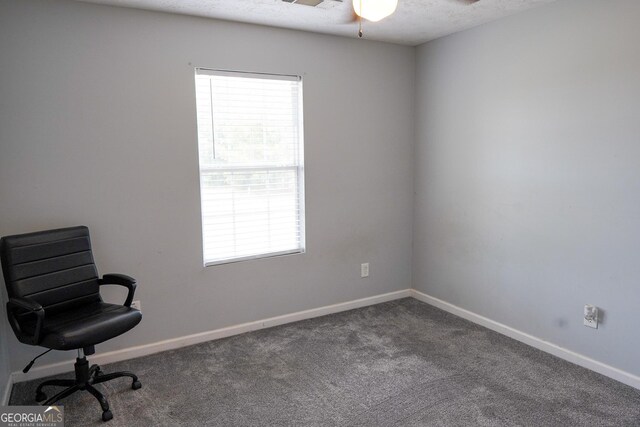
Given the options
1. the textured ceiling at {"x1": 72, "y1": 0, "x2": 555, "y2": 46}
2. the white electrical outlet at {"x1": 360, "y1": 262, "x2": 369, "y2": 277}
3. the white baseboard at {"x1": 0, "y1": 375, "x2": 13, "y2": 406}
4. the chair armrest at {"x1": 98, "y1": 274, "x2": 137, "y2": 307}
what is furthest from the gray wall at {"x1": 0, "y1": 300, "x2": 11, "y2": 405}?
the white electrical outlet at {"x1": 360, "y1": 262, "x2": 369, "y2": 277}

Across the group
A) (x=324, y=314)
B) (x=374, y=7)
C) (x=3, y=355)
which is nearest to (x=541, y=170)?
(x=374, y=7)

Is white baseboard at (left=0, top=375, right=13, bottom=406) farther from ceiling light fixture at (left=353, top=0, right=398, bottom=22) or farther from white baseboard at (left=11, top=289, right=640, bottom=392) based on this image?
ceiling light fixture at (left=353, top=0, right=398, bottom=22)

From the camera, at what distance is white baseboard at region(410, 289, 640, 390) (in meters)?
2.74

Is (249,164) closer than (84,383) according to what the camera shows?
No

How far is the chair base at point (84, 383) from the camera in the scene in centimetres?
245

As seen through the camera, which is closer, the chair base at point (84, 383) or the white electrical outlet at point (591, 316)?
the chair base at point (84, 383)

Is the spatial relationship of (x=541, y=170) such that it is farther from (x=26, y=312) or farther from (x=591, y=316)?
(x=26, y=312)

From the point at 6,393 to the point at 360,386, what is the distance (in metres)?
2.09

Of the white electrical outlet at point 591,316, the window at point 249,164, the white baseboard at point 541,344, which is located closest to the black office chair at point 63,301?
the window at point 249,164

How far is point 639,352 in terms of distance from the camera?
105 inches

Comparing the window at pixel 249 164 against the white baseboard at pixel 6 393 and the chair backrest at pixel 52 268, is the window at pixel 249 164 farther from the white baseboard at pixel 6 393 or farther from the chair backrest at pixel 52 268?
the white baseboard at pixel 6 393

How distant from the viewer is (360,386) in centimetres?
275

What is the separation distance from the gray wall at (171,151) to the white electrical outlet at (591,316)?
1.75 m

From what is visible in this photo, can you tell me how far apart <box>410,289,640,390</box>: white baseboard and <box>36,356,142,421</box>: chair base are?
262cm
